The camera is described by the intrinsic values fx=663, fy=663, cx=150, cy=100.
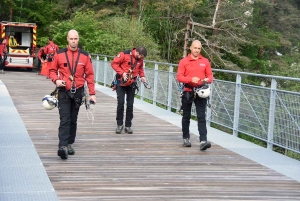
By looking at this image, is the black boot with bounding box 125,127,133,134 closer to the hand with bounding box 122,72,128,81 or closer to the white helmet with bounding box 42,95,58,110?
→ the hand with bounding box 122,72,128,81

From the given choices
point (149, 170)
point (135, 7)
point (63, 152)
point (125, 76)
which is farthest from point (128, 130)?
point (135, 7)

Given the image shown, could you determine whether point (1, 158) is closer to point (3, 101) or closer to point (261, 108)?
point (261, 108)

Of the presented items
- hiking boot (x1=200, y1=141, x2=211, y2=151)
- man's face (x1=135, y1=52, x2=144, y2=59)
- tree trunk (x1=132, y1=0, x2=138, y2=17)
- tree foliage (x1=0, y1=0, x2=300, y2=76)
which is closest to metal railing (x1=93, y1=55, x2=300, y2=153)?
hiking boot (x1=200, y1=141, x2=211, y2=151)

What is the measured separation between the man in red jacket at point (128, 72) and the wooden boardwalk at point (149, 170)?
1.40ft

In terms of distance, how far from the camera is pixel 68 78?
9008 mm

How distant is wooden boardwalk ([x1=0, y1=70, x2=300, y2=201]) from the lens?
721cm

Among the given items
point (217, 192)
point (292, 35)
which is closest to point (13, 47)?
point (292, 35)

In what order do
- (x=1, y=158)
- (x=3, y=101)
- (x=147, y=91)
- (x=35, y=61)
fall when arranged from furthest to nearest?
(x=35, y=61)
(x=147, y=91)
(x=3, y=101)
(x=1, y=158)

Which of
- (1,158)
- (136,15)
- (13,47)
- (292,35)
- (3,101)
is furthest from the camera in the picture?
(292,35)

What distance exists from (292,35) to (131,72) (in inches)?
1687

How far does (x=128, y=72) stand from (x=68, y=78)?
2.69 metres

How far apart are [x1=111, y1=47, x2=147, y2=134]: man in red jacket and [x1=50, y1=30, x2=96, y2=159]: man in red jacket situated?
231 cm

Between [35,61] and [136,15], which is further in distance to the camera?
[136,15]

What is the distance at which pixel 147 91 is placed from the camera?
762 inches
